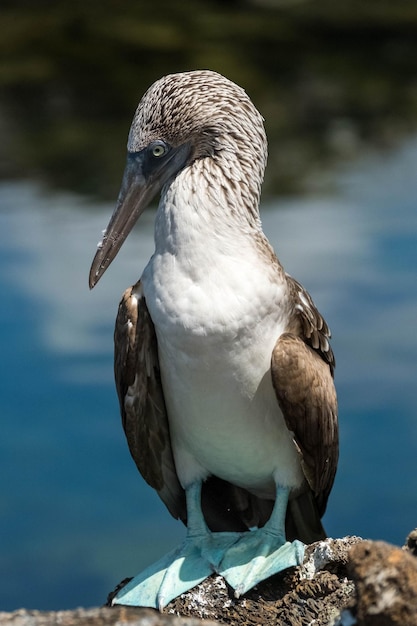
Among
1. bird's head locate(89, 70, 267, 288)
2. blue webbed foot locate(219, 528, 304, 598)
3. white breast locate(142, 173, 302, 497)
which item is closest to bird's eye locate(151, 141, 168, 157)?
bird's head locate(89, 70, 267, 288)

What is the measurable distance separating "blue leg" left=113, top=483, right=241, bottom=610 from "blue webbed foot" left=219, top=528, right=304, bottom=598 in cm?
6

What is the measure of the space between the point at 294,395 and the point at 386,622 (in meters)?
1.62

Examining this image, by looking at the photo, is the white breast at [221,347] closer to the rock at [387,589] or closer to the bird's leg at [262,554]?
the bird's leg at [262,554]

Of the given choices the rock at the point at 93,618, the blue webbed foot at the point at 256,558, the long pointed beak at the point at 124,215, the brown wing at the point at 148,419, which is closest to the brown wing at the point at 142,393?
the brown wing at the point at 148,419

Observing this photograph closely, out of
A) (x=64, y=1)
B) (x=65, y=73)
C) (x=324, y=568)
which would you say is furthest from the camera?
(x=64, y=1)

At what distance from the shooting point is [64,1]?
16266 millimetres

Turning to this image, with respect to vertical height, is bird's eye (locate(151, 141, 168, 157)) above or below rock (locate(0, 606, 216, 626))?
above

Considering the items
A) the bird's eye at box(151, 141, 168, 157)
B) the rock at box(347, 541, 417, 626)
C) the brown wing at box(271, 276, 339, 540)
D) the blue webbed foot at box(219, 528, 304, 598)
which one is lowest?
the rock at box(347, 541, 417, 626)

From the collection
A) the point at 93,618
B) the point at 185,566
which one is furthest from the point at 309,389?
the point at 93,618

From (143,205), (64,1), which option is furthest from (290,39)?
(143,205)

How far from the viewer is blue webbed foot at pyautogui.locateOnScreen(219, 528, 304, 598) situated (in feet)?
13.8

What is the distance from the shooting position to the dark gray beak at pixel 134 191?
433 centimetres

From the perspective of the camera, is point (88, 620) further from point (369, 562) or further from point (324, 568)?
point (324, 568)

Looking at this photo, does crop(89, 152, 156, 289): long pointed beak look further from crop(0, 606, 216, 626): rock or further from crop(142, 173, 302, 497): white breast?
crop(0, 606, 216, 626): rock
